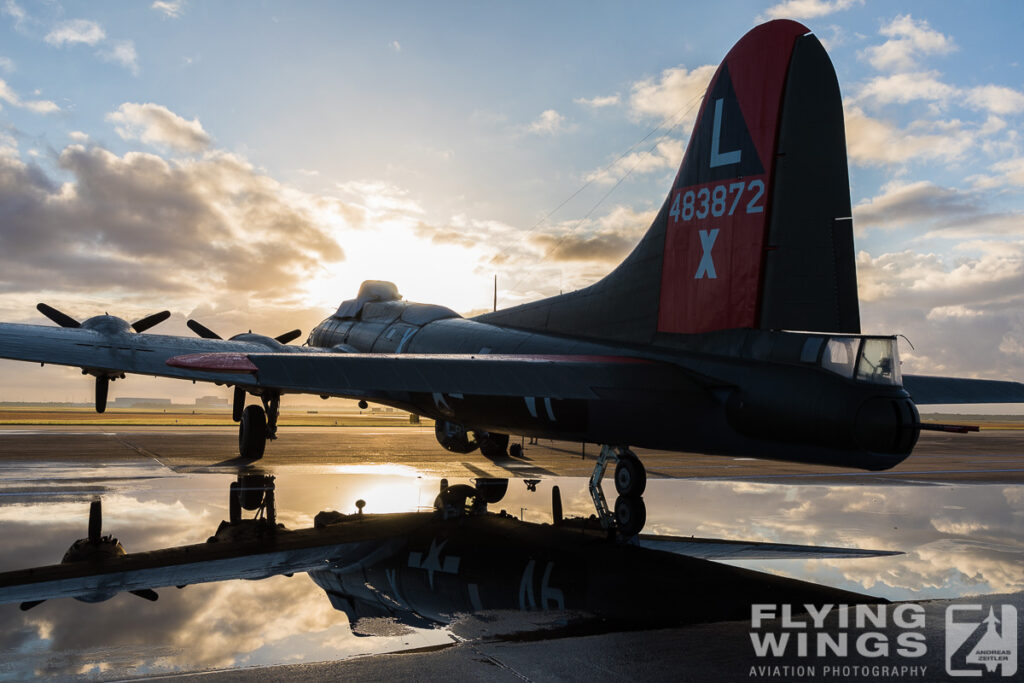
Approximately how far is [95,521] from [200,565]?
4204 millimetres

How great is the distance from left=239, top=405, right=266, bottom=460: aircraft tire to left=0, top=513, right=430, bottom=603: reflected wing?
1385cm

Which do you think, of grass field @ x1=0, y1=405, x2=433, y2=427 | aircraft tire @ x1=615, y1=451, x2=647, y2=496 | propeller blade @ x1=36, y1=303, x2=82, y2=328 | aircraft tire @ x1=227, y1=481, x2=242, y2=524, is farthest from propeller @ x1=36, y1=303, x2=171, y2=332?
grass field @ x1=0, y1=405, x2=433, y2=427

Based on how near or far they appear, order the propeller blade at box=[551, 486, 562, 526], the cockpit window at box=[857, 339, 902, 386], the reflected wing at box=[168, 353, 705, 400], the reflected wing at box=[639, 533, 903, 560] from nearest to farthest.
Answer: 1. the cockpit window at box=[857, 339, 902, 386]
2. the reflected wing at box=[639, 533, 903, 560]
3. the reflected wing at box=[168, 353, 705, 400]
4. the propeller blade at box=[551, 486, 562, 526]

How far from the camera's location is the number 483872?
1238 cm

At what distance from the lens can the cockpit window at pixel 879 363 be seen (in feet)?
33.5

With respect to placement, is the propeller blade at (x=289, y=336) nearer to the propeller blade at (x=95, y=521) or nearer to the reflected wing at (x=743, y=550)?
the propeller blade at (x=95, y=521)

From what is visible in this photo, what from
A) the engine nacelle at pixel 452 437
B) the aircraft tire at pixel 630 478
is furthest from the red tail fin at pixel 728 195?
the engine nacelle at pixel 452 437

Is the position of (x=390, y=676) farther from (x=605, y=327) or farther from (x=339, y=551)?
(x=605, y=327)

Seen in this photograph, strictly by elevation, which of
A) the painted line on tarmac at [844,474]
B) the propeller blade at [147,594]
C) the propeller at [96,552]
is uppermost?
the propeller blade at [147,594]

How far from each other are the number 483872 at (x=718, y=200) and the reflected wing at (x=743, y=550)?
5709mm

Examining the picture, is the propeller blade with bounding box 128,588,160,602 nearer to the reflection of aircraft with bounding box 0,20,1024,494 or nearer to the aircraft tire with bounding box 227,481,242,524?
the reflection of aircraft with bounding box 0,20,1024,494

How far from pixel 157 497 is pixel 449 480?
757cm

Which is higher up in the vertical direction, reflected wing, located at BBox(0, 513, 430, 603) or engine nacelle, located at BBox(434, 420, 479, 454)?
engine nacelle, located at BBox(434, 420, 479, 454)

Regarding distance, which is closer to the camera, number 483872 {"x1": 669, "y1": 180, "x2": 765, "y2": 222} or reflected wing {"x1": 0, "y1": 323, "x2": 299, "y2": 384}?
number 483872 {"x1": 669, "y1": 180, "x2": 765, "y2": 222}
